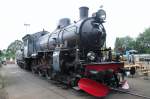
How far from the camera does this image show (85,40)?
11.1 meters

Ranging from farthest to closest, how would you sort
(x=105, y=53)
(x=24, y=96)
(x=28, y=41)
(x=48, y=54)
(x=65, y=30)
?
(x=28, y=41), (x=48, y=54), (x=65, y=30), (x=105, y=53), (x=24, y=96)

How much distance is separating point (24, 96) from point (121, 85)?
4.41 metres

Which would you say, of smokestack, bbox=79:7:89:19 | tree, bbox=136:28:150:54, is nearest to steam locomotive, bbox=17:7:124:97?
smokestack, bbox=79:7:89:19

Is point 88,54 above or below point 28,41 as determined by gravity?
below

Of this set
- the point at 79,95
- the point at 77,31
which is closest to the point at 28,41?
the point at 77,31

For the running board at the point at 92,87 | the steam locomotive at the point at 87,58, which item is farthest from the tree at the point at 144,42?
the running board at the point at 92,87

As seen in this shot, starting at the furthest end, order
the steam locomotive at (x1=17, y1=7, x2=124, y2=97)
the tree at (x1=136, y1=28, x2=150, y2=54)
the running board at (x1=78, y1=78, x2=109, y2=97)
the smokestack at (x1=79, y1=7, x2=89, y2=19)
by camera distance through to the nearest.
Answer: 1. the tree at (x1=136, y1=28, x2=150, y2=54)
2. the smokestack at (x1=79, y1=7, x2=89, y2=19)
3. the steam locomotive at (x1=17, y1=7, x2=124, y2=97)
4. the running board at (x1=78, y1=78, x2=109, y2=97)

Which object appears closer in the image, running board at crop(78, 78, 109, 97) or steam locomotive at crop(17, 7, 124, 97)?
running board at crop(78, 78, 109, 97)

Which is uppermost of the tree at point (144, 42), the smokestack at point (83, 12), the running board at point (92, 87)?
the tree at point (144, 42)

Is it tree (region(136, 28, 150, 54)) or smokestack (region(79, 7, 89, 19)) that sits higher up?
tree (region(136, 28, 150, 54))

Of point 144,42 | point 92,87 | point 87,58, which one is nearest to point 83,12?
point 87,58

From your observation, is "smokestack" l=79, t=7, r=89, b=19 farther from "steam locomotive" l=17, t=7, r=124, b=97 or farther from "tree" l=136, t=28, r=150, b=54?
"tree" l=136, t=28, r=150, b=54

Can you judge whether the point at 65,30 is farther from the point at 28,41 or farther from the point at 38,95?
the point at 28,41

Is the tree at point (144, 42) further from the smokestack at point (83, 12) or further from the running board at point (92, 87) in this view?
the running board at point (92, 87)
